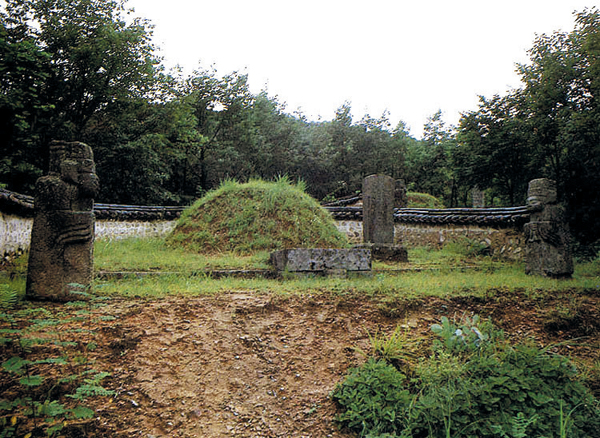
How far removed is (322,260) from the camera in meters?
6.64

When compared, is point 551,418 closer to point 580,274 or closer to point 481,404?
point 481,404

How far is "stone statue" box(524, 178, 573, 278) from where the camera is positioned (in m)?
7.16

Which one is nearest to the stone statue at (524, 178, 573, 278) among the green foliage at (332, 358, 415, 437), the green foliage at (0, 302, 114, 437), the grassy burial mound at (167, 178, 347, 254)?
the grassy burial mound at (167, 178, 347, 254)

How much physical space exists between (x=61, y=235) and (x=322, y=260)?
3943 mm

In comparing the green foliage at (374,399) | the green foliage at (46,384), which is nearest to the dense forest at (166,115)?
the green foliage at (46,384)

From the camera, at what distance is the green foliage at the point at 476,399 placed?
9.55 feet

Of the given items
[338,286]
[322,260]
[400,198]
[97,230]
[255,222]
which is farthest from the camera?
[400,198]

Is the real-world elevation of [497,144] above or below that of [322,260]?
above

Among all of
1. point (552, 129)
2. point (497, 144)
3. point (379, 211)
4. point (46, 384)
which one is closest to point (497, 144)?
point (497, 144)

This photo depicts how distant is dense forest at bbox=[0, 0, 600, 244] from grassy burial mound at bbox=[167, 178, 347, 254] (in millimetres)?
5396

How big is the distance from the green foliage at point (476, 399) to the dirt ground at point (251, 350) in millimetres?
344

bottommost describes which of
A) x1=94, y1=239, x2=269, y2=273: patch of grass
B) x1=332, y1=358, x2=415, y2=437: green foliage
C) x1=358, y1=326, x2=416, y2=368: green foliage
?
x1=332, y1=358, x2=415, y2=437: green foliage

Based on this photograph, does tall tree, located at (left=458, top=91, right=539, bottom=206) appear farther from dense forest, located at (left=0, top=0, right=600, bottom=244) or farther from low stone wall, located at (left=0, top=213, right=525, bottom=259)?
low stone wall, located at (left=0, top=213, right=525, bottom=259)

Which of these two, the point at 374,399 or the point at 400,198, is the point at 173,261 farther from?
the point at 400,198
